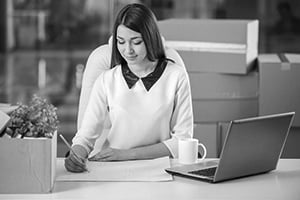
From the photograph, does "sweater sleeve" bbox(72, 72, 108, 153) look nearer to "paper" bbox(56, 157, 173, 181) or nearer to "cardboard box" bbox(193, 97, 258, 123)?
"paper" bbox(56, 157, 173, 181)

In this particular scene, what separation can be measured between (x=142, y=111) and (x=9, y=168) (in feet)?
2.49

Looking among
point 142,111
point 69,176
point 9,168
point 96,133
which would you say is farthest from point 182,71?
point 9,168

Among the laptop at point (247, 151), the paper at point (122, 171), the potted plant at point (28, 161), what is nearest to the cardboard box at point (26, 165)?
the potted plant at point (28, 161)

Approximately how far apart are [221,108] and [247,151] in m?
1.66

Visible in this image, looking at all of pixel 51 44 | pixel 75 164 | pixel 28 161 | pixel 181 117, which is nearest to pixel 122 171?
pixel 75 164

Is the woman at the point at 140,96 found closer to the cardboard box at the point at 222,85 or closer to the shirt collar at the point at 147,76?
the shirt collar at the point at 147,76

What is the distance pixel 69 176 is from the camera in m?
2.06

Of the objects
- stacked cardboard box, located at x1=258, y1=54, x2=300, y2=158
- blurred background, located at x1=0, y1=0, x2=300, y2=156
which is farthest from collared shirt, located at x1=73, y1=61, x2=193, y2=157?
blurred background, located at x1=0, y1=0, x2=300, y2=156

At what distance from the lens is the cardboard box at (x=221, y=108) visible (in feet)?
12.0

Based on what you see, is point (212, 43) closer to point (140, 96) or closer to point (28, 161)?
point (140, 96)

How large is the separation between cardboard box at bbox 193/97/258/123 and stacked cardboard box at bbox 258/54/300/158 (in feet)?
0.23

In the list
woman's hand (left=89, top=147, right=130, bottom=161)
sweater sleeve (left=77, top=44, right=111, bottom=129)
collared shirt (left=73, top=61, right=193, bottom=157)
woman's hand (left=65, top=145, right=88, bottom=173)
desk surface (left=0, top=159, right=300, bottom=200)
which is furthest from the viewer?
sweater sleeve (left=77, top=44, right=111, bottom=129)

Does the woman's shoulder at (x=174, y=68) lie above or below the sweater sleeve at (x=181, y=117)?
above

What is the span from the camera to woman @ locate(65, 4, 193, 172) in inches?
96.9
